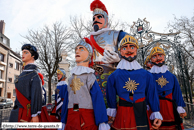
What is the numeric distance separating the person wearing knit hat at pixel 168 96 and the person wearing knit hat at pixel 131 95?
878 millimetres

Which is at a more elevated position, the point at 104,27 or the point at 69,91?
the point at 104,27

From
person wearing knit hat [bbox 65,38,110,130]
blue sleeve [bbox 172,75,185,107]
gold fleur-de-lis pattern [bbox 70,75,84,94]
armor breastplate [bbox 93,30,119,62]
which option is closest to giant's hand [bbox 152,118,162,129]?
person wearing knit hat [bbox 65,38,110,130]

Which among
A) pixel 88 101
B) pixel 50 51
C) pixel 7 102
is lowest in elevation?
pixel 7 102

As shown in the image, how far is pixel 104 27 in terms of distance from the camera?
4156 millimetres

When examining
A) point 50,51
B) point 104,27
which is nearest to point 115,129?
point 104,27

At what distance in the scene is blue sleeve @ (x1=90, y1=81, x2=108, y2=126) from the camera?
223cm

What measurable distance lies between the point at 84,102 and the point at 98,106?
0.83ft

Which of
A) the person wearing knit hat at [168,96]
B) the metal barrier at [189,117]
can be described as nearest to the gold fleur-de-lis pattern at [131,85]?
the person wearing knit hat at [168,96]

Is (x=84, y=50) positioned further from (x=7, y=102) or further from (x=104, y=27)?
(x=7, y=102)

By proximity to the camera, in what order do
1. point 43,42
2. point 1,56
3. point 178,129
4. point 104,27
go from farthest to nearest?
point 1,56
point 43,42
point 104,27
point 178,129

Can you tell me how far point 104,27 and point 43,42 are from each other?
10350mm

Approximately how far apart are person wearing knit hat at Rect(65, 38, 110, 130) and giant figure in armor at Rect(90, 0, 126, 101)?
1019 mm

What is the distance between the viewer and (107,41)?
3869 millimetres

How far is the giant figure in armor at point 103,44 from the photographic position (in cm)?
363
